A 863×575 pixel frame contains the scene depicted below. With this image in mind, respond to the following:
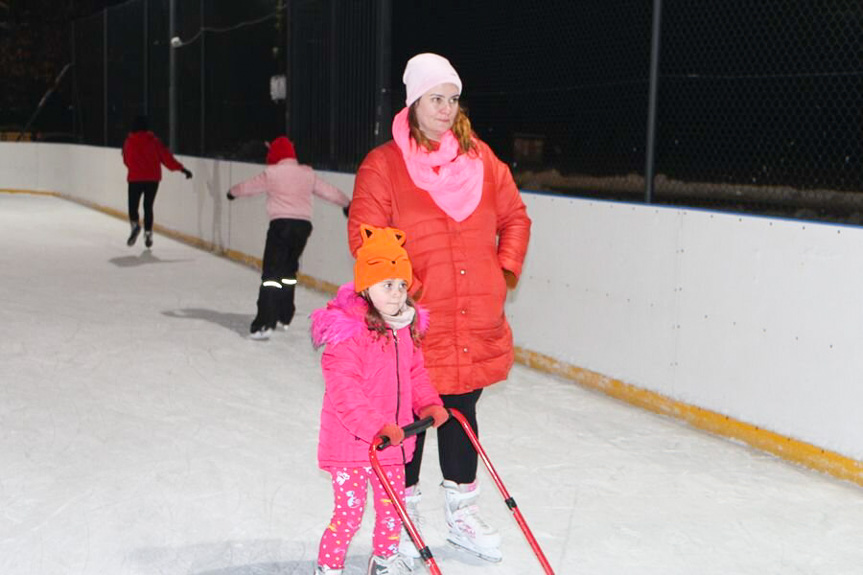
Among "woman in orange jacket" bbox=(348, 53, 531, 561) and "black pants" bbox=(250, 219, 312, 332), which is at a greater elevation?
"woman in orange jacket" bbox=(348, 53, 531, 561)

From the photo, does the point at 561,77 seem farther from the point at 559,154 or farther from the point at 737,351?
the point at 737,351

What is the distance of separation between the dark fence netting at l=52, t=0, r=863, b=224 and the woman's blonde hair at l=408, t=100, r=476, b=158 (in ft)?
17.8

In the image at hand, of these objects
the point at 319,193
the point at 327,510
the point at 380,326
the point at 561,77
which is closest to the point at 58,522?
the point at 327,510

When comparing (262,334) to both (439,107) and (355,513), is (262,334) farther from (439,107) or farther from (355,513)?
(355,513)

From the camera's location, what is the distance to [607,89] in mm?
12711

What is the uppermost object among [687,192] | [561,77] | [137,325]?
[561,77]

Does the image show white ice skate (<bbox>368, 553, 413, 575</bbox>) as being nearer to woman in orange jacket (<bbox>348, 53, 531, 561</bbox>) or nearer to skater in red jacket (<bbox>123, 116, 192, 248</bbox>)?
woman in orange jacket (<bbox>348, 53, 531, 561</bbox>)

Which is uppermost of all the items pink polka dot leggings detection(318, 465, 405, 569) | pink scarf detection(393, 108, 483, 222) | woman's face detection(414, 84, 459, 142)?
woman's face detection(414, 84, 459, 142)

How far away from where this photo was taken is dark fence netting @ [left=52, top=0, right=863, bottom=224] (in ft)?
33.8

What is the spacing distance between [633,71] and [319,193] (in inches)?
164

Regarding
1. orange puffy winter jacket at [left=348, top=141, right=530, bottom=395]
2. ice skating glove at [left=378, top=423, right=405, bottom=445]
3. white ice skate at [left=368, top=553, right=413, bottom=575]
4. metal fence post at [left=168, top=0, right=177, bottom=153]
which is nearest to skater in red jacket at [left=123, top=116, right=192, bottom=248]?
metal fence post at [left=168, top=0, right=177, bottom=153]

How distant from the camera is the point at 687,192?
12.4 m

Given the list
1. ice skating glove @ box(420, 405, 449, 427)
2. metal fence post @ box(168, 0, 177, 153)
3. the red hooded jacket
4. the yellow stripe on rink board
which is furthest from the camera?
metal fence post @ box(168, 0, 177, 153)

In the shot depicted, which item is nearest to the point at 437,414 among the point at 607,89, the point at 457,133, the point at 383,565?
the point at 383,565
